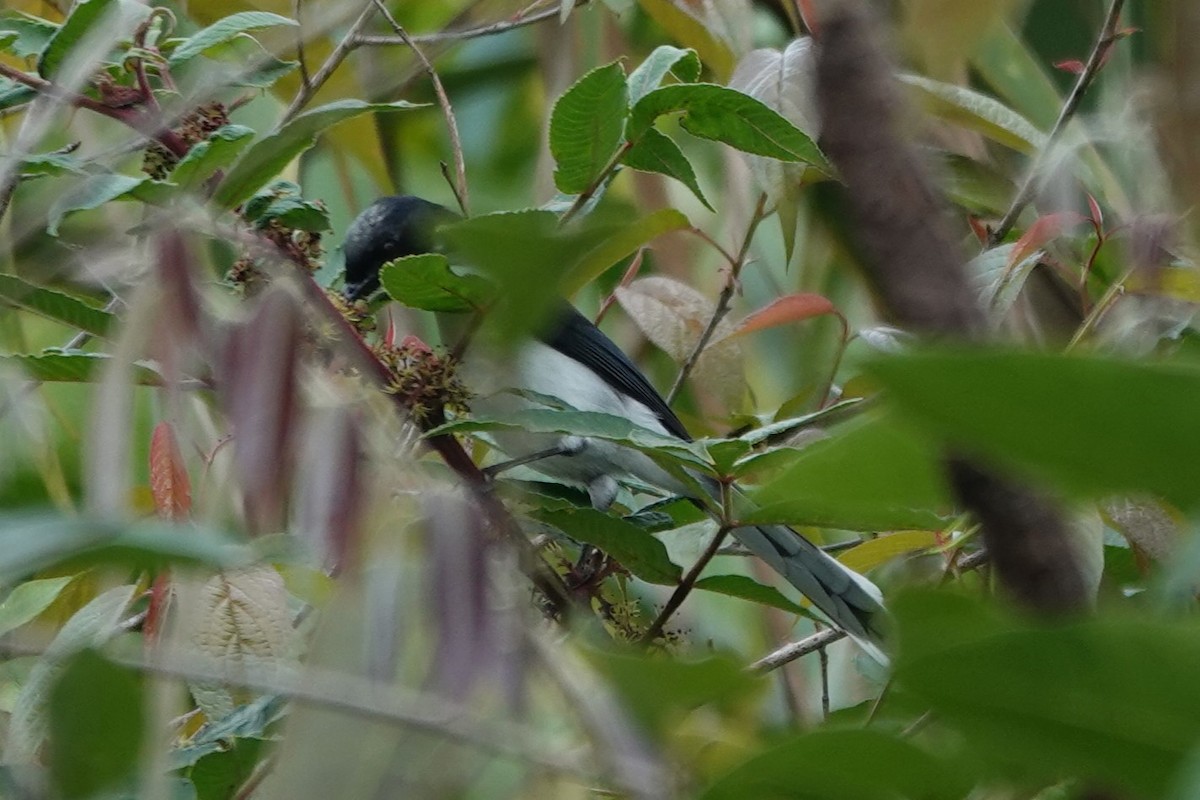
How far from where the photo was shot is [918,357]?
0.83 ft

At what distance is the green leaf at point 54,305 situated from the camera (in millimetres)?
978

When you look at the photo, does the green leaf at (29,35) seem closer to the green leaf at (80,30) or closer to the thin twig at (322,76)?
the green leaf at (80,30)

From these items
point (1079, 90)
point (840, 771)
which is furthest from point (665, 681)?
point (1079, 90)

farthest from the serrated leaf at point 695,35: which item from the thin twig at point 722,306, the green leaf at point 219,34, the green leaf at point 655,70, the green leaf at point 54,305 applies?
the green leaf at point 54,305

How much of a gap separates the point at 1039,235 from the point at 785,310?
26 centimetres

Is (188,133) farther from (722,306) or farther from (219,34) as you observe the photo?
(722,306)

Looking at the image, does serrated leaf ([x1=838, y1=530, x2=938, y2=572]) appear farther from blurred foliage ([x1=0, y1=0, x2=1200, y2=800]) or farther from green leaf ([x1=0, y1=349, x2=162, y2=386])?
green leaf ([x1=0, y1=349, x2=162, y2=386])

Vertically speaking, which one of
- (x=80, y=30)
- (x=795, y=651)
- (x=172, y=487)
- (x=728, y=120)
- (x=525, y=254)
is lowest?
(x=795, y=651)

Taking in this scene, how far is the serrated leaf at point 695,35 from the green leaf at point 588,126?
629 millimetres

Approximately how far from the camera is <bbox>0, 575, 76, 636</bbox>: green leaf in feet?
3.61

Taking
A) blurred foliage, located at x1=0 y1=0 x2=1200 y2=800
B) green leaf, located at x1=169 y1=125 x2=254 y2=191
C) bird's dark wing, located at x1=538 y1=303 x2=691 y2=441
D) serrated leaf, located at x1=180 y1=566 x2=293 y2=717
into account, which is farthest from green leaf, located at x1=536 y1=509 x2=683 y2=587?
bird's dark wing, located at x1=538 y1=303 x2=691 y2=441

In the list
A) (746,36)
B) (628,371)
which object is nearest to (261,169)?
(746,36)

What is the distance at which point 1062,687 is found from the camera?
0.31 m

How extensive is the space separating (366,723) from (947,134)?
1.59 meters
